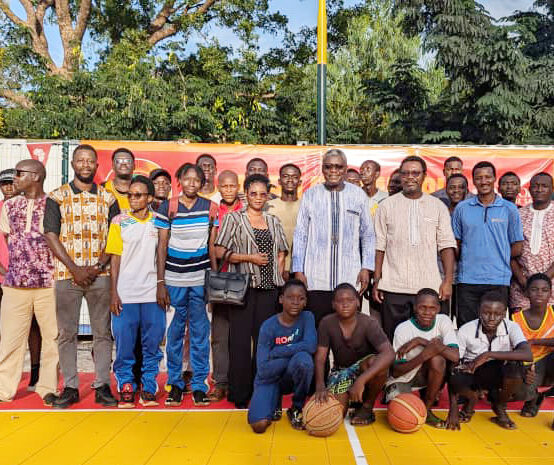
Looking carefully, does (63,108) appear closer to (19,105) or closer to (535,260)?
(19,105)

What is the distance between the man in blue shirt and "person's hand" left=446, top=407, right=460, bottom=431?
1.08 meters

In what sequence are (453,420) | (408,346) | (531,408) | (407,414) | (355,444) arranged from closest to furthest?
1. (355,444)
2. (407,414)
3. (453,420)
4. (408,346)
5. (531,408)

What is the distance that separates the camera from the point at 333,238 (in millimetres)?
4973

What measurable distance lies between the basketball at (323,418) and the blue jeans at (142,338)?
1508mm

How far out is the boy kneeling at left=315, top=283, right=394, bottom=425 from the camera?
4.48m

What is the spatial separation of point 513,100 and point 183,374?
41.3ft

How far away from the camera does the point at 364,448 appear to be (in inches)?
161

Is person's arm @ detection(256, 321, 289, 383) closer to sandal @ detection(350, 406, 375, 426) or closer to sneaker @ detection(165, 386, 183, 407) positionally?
sandal @ detection(350, 406, 375, 426)

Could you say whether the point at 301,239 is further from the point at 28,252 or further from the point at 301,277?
the point at 28,252

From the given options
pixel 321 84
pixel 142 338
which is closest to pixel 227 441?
pixel 142 338

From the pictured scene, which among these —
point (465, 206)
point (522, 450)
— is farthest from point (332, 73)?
point (522, 450)

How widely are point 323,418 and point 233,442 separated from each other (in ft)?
2.20

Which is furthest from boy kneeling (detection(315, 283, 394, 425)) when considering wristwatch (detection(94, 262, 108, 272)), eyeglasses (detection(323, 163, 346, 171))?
wristwatch (detection(94, 262, 108, 272))

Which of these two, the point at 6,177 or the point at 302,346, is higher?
the point at 6,177
